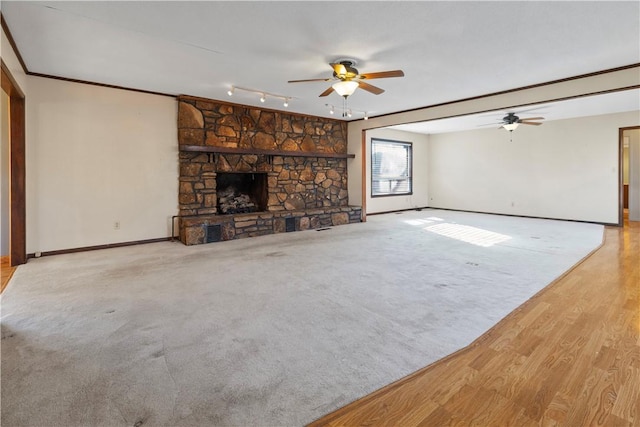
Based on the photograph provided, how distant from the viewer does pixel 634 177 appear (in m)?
8.11

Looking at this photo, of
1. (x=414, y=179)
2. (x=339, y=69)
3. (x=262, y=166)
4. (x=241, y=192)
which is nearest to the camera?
(x=339, y=69)

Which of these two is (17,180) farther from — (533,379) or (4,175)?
(533,379)

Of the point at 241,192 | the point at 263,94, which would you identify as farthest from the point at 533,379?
the point at 241,192

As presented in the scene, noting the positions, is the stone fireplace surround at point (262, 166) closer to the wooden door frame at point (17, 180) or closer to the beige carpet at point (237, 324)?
the beige carpet at point (237, 324)

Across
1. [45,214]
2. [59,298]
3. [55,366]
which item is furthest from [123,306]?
[45,214]

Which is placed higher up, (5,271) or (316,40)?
(316,40)

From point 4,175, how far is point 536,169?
1075 centimetres

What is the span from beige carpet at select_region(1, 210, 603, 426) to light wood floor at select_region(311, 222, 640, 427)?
0.41ft

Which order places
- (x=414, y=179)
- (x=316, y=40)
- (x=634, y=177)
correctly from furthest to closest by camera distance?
(x=414, y=179) < (x=634, y=177) < (x=316, y=40)

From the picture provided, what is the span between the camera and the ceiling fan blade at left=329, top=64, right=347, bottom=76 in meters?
3.90

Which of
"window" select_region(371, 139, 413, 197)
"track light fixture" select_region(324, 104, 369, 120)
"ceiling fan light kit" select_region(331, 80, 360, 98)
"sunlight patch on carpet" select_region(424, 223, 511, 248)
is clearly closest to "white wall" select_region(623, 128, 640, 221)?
"sunlight patch on carpet" select_region(424, 223, 511, 248)

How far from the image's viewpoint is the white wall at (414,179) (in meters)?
9.37

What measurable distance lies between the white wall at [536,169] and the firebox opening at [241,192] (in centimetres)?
631

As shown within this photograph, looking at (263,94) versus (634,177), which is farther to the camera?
(634,177)
